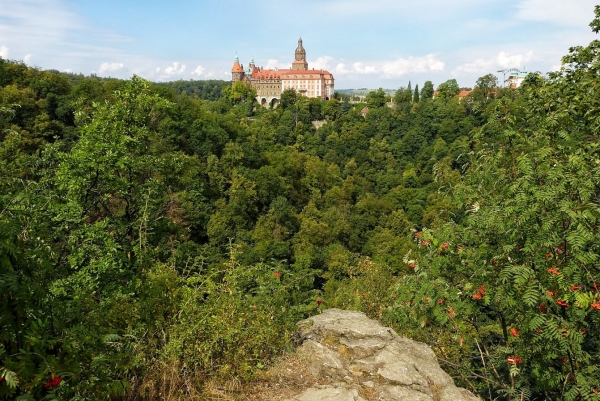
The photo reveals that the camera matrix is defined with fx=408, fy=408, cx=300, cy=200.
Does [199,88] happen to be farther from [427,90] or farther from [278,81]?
[427,90]

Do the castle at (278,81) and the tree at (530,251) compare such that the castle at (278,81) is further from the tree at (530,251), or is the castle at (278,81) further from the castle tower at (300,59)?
the tree at (530,251)

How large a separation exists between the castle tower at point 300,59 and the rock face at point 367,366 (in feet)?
390

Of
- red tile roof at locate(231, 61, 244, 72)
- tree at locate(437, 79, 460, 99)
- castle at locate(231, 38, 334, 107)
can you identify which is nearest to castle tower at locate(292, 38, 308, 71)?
castle at locate(231, 38, 334, 107)

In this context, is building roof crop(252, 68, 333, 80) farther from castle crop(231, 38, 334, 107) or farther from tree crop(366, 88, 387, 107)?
tree crop(366, 88, 387, 107)

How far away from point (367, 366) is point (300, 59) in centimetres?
12260

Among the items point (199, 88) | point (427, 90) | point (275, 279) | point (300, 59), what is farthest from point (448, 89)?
point (199, 88)

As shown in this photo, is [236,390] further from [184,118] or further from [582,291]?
[184,118]

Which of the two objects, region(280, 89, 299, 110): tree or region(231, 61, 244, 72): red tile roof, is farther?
region(231, 61, 244, 72): red tile roof

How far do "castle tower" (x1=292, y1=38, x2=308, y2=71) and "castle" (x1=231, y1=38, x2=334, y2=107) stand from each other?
896 cm

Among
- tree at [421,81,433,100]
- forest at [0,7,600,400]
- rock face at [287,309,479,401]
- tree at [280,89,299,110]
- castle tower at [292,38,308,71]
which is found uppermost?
castle tower at [292,38,308,71]

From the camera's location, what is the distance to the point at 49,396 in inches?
76.0

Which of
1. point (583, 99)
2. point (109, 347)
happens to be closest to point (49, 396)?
point (109, 347)

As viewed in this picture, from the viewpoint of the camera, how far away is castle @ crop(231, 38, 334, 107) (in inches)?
4190

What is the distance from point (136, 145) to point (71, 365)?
615 cm
